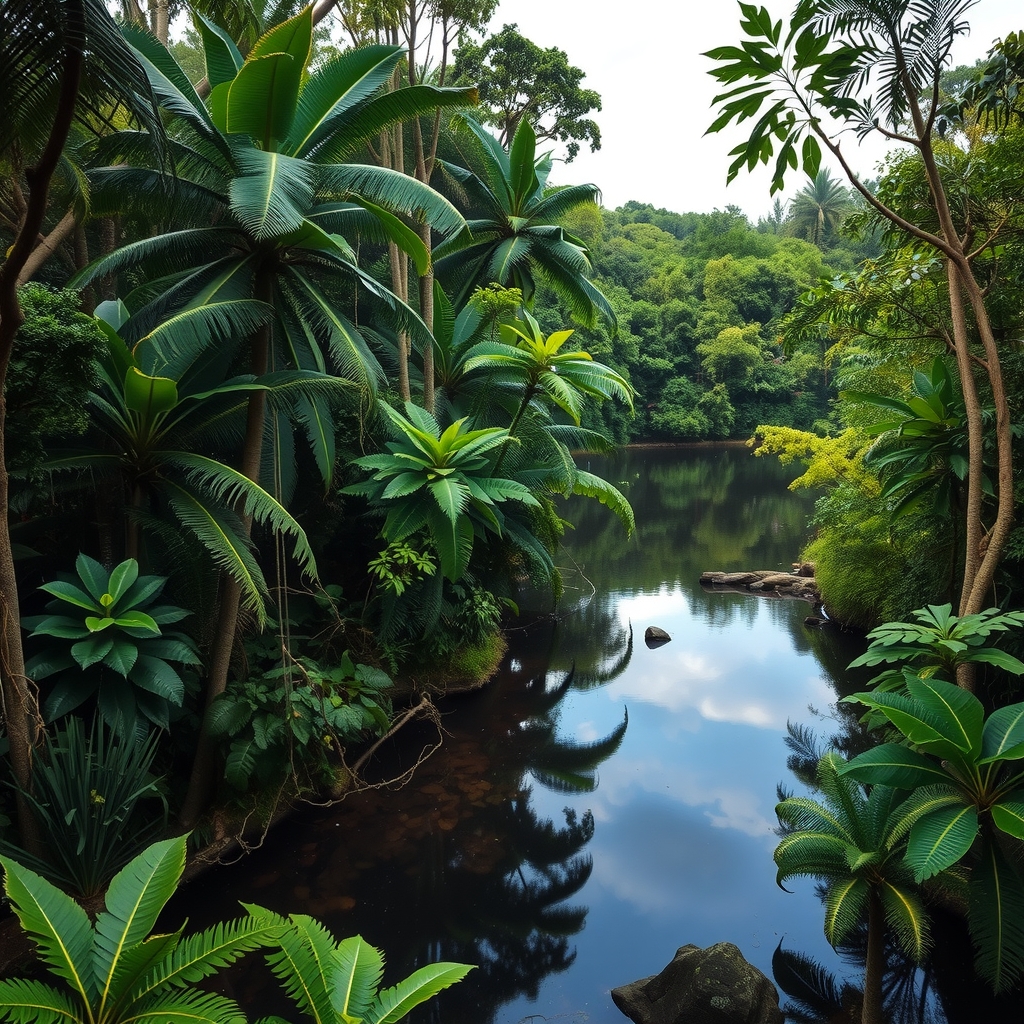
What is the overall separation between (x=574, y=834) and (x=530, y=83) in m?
15.1

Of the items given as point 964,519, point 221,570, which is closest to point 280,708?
point 221,570

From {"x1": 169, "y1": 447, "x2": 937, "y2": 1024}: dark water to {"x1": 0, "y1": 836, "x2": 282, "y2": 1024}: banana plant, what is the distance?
6.84ft

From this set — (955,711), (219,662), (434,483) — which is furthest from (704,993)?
(434,483)

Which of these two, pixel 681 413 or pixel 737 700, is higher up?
pixel 681 413

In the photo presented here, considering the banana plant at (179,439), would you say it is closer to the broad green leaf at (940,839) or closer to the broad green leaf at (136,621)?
the broad green leaf at (136,621)

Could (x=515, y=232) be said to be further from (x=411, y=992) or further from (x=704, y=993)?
(x=411, y=992)

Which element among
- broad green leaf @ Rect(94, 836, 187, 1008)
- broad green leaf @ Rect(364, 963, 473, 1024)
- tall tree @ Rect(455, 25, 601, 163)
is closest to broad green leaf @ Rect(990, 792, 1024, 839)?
broad green leaf @ Rect(364, 963, 473, 1024)

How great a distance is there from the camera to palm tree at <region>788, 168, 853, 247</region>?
176 ft

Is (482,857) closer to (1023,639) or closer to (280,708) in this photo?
(280,708)

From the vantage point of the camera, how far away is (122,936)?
274 centimetres

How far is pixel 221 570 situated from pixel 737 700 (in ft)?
21.8

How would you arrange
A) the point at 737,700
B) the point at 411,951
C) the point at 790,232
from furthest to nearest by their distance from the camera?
1. the point at 790,232
2. the point at 737,700
3. the point at 411,951

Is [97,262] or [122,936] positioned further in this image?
[97,262]

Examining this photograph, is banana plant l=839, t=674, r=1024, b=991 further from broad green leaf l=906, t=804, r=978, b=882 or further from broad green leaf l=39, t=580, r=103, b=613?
broad green leaf l=39, t=580, r=103, b=613
